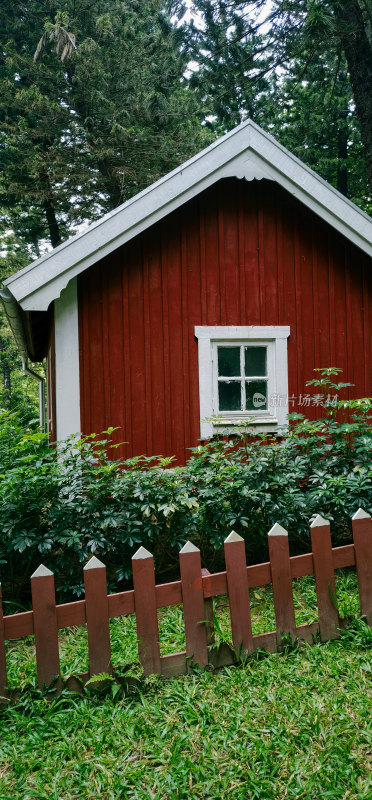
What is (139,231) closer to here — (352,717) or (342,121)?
(352,717)

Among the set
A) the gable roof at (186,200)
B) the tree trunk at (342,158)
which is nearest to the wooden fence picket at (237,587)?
the gable roof at (186,200)

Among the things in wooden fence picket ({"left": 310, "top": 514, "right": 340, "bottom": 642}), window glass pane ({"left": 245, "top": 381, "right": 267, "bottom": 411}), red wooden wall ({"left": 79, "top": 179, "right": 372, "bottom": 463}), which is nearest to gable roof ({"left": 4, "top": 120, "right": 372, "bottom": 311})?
red wooden wall ({"left": 79, "top": 179, "right": 372, "bottom": 463})

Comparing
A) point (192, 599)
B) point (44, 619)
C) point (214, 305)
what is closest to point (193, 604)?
point (192, 599)

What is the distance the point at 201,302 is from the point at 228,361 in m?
0.87

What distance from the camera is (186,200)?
630 cm

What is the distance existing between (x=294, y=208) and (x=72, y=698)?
647 cm

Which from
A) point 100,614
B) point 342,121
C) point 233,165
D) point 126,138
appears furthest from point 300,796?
point 342,121

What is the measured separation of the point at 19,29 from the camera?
18672 millimetres

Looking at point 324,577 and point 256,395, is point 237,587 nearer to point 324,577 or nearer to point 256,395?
point 324,577

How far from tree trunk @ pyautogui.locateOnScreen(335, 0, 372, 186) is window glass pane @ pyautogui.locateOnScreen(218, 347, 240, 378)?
5.79 metres

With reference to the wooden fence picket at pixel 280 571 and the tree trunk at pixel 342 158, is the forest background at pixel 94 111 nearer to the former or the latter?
the tree trunk at pixel 342 158

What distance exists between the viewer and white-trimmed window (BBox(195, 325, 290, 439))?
22.3ft

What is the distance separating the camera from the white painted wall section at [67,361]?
6.27 metres

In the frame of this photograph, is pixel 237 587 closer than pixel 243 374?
Yes
